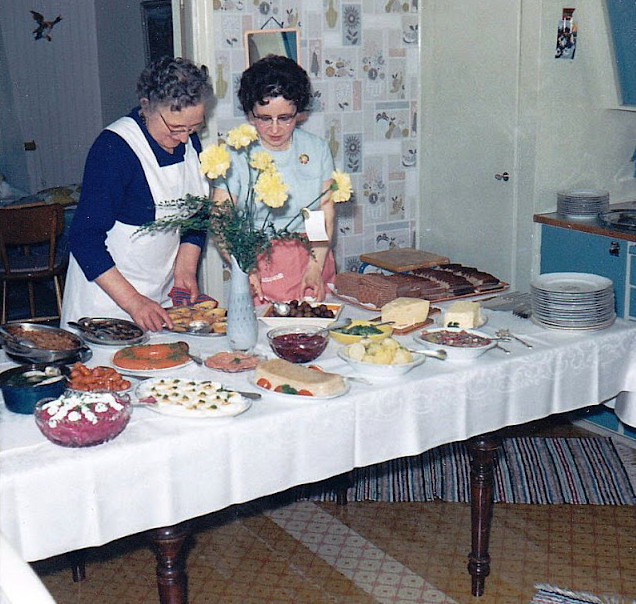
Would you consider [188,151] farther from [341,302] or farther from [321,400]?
[321,400]

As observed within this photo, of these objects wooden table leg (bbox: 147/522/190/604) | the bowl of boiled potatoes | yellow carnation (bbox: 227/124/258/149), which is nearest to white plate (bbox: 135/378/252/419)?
wooden table leg (bbox: 147/522/190/604)

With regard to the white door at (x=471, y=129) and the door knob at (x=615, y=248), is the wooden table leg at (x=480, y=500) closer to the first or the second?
the door knob at (x=615, y=248)

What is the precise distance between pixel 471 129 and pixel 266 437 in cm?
271

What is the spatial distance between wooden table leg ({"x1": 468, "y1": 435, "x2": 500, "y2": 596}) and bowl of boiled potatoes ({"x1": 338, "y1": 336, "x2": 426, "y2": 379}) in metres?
0.37

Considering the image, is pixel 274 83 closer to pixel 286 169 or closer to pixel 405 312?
pixel 286 169

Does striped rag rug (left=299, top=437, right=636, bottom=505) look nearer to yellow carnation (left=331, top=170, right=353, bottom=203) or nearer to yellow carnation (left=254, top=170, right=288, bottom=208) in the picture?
yellow carnation (left=331, top=170, right=353, bottom=203)

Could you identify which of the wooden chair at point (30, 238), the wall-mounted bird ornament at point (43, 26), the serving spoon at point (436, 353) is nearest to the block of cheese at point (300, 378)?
the serving spoon at point (436, 353)

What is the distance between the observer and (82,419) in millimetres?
1962

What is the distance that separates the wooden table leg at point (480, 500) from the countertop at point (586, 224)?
158cm

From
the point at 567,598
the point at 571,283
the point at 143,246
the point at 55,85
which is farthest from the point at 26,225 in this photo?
the point at 567,598

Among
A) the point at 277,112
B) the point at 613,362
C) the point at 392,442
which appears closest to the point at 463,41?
the point at 277,112

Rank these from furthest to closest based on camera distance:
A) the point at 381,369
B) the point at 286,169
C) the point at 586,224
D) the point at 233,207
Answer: the point at 586,224
the point at 286,169
the point at 233,207
the point at 381,369

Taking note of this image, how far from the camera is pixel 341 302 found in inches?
122

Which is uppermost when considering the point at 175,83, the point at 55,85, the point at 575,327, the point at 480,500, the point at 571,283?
the point at 55,85
